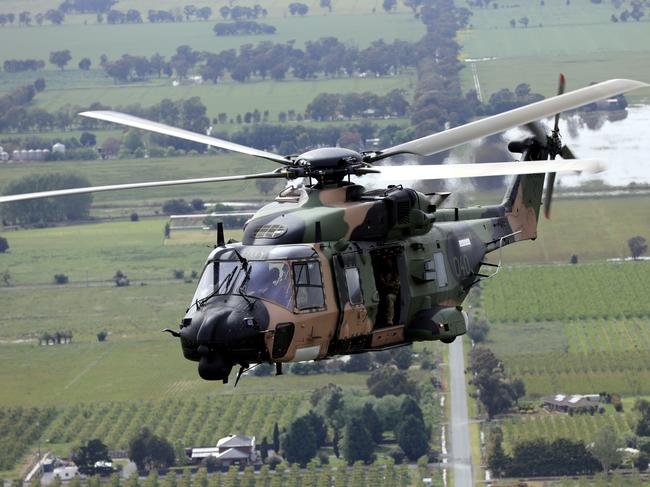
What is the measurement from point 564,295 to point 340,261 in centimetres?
8238

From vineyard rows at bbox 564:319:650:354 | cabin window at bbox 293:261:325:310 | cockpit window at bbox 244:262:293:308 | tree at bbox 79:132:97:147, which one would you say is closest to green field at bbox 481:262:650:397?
vineyard rows at bbox 564:319:650:354

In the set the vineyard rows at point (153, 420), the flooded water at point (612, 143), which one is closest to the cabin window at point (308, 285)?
the vineyard rows at point (153, 420)

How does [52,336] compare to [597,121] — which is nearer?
[52,336]

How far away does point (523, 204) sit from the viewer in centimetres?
3300

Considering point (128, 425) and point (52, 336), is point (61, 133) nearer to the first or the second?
point (52, 336)

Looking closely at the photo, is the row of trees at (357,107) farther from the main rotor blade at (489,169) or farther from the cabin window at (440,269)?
the main rotor blade at (489,169)

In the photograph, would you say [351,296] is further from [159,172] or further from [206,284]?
[159,172]

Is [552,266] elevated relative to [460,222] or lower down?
elevated

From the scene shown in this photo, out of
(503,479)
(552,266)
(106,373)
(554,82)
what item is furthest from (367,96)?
(503,479)

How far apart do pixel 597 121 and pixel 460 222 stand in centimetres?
9424

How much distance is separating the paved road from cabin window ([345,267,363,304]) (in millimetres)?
61392

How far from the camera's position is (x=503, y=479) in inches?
3401

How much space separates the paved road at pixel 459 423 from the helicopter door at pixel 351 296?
61297 millimetres

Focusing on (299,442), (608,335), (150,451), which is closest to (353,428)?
(299,442)
